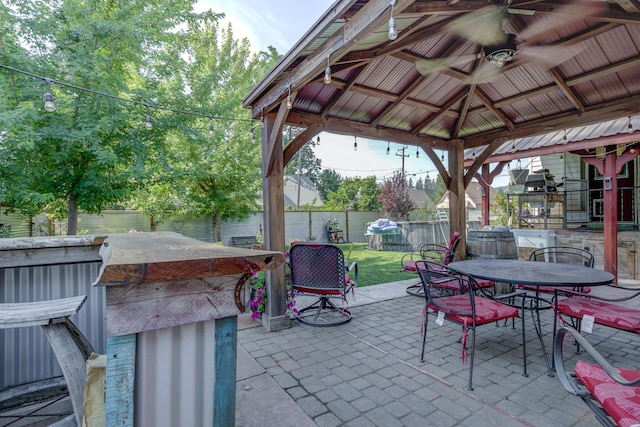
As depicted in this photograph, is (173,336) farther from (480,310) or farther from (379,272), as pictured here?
(379,272)

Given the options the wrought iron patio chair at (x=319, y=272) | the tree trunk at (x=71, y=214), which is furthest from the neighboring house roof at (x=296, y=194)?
the wrought iron patio chair at (x=319, y=272)

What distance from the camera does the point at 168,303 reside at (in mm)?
896

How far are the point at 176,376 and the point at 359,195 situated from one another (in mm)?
21825

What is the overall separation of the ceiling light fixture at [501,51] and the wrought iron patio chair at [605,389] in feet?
6.85

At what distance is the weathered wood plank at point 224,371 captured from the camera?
0.98 m

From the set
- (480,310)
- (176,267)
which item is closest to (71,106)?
(176,267)

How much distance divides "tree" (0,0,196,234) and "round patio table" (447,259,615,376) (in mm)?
5533

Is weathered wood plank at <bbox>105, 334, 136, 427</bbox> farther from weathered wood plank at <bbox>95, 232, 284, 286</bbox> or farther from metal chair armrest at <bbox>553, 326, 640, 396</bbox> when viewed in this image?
metal chair armrest at <bbox>553, 326, 640, 396</bbox>

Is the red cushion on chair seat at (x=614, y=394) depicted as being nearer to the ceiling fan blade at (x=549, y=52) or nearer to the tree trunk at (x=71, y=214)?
the ceiling fan blade at (x=549, y=52)

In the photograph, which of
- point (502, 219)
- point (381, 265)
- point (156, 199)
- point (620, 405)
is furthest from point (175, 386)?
point (502, 219)

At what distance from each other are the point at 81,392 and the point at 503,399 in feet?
7.61

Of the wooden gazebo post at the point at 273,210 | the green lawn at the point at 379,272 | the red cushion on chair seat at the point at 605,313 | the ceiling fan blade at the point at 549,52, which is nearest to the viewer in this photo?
the red cushion on chair seat at the point at 605,313

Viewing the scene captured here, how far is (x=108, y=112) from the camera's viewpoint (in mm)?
5355

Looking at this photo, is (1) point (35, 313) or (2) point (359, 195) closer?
(1) point (35, 313)
